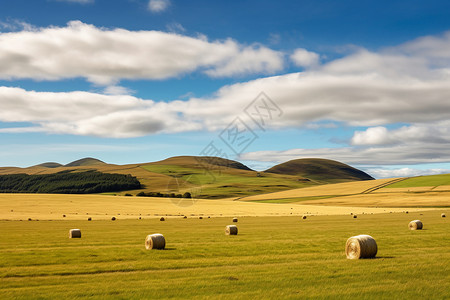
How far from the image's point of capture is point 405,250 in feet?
78.6

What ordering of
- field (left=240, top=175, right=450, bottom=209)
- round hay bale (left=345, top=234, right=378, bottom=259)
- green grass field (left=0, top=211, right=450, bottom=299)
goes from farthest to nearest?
1. field (left=240, top=175, right=450, bottom=209)
2. round hay bale (left=345, top=234, right=378, bottom=259)
3. green grass field (left=0, top=211, right=450, bottom=299)

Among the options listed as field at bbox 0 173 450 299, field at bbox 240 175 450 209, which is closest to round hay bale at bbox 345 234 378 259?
field at bbox 0 173 450 299

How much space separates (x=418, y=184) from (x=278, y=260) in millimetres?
131668

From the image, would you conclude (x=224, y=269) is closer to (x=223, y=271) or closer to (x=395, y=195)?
(x=223, y=271)

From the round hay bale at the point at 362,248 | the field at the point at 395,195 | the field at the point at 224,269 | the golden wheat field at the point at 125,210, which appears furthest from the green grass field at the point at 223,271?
the field at the point at 395,195

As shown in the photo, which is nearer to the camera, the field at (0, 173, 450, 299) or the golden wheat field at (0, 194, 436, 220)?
the field at (0, 173, 450, 299)

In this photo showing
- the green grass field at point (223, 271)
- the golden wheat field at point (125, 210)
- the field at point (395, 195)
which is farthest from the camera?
the field at point (395, 195)

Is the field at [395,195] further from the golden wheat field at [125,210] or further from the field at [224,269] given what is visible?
the field at [224,269]

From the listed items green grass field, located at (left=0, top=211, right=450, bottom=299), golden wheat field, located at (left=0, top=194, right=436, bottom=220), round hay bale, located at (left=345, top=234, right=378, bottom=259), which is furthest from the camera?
golden wheat field, located at (left=0, top=194, right=436, bottom=220)

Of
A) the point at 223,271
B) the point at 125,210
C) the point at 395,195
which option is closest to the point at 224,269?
the point at 223,271

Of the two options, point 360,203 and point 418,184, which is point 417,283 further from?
point 418,184

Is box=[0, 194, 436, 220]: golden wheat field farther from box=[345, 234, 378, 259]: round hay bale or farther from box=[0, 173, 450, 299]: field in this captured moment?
box=[345, 234, 378, 259]: round hay bale

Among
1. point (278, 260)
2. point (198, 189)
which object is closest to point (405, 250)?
point (278, 260)

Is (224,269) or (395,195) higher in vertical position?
(395,195)
